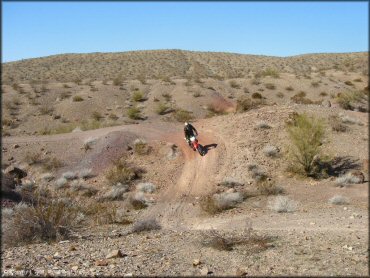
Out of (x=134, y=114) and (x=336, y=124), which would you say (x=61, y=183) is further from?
(x=134, y=114)

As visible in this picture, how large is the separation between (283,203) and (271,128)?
835cm

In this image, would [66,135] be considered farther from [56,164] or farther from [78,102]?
[78,102]

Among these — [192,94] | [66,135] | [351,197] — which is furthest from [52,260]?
[192,94]

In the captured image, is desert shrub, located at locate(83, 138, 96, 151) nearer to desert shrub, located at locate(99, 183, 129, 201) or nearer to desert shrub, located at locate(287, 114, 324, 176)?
desert shrub, located at locate(99, 183, 129, 201)

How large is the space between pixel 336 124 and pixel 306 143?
4.40 meters

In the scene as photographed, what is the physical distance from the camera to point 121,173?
65.3 feet

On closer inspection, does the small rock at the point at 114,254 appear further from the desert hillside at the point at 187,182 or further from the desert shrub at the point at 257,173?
the desert shrub at the point at 257,173

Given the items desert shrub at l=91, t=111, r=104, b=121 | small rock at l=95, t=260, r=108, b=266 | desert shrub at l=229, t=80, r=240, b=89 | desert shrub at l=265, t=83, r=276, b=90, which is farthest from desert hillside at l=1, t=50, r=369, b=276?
Result: desert shrub at l=91, t=111, r=104, b=121

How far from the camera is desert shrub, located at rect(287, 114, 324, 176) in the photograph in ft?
60.2

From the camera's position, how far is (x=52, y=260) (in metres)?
9.01

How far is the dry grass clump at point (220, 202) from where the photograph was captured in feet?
49.4

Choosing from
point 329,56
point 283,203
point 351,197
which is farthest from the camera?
point 329,56

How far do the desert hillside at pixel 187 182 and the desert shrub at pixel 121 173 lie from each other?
63 mm

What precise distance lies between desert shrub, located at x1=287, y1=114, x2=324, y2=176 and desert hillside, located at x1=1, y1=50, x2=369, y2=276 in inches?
2.3
